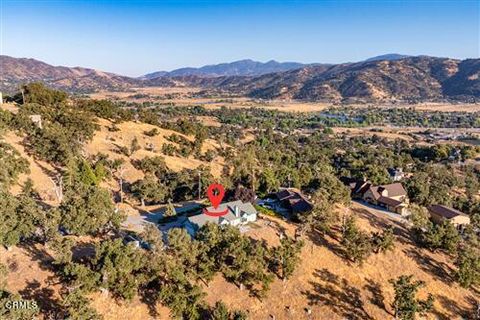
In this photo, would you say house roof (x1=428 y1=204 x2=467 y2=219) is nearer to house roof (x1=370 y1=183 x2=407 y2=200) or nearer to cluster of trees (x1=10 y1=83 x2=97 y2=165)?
house roof (x1=370 y1=183 x2=407 y2=200)

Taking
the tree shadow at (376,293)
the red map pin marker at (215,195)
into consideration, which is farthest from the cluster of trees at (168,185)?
the tree shadow at (376,293)

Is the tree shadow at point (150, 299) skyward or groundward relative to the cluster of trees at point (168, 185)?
groundward

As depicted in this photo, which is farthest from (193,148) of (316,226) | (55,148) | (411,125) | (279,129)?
(411,125)

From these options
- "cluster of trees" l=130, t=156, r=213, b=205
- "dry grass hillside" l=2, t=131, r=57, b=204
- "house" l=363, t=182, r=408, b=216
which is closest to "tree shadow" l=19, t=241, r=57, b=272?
"dry grass hillside" l=2, t=131, r=57, b=204

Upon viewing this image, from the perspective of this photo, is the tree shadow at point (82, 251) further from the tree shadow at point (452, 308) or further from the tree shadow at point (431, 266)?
the tree shadow at point (431, 266)

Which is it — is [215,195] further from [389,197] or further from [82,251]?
[389,197]

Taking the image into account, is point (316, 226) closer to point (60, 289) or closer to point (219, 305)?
point (219, 305)
